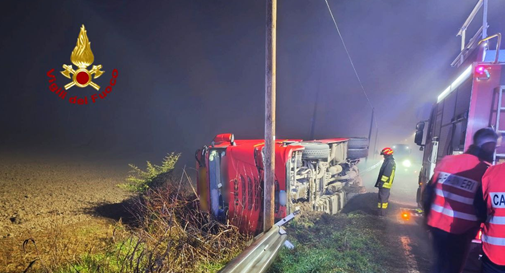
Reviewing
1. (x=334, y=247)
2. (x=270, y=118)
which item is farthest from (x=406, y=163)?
(x=270, y=118)

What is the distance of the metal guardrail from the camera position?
103 inches

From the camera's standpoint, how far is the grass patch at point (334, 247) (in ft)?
11.4

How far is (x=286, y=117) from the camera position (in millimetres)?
41375

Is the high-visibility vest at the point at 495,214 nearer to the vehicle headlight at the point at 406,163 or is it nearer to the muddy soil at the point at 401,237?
the muddy soil at the point at 401,237

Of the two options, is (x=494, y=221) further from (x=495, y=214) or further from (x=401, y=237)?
(x=401, y=237)

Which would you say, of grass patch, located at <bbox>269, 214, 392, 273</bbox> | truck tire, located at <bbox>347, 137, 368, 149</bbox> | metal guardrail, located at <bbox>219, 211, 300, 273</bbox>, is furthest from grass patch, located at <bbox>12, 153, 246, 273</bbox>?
truck tire, located at <bbox>347, 137, 368, 149</bbox>

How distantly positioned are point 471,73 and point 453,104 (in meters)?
1.36

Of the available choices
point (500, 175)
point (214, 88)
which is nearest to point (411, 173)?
point (500, 175)

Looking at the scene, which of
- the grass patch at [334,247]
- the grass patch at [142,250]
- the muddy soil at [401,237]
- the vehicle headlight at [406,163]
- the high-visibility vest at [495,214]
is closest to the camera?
the high-visibility vest at [495,214]

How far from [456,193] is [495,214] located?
60cm

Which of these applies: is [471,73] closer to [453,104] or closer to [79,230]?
[453,104]

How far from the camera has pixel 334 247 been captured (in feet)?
13.5

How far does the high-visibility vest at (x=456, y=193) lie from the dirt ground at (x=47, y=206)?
4.32 m

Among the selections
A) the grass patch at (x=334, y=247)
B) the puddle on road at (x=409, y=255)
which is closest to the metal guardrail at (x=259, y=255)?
the grass patch at (x=334, y=247)
